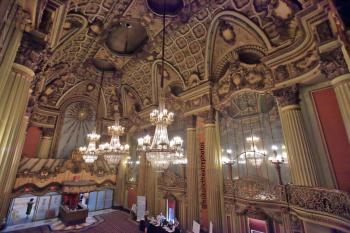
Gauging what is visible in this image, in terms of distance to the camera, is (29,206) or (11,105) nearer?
(11,105)

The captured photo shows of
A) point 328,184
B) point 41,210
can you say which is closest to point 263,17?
point 328,184

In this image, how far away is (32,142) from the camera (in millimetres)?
10523

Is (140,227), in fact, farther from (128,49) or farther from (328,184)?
(128,49)

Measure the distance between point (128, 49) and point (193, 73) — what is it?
3819mm

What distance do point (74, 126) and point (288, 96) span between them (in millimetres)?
13164

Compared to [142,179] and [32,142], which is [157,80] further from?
[32,142]

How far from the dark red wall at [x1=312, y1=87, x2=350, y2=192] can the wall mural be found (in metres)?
13.5

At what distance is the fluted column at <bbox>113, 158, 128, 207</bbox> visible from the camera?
42.1 ft

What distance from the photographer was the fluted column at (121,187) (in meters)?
12.8

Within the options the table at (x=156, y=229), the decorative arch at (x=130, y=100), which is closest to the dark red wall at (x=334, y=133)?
the table at (x=156, y=229)

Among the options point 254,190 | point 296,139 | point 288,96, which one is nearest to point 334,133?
point 296,139

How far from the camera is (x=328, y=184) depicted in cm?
450

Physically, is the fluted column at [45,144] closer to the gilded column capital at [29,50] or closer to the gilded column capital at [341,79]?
the gilded column capital at [29,50]

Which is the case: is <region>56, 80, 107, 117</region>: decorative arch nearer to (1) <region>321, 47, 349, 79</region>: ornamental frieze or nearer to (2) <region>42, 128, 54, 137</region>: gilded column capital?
(2) <region>42, 128, 54, 137</region>: gilded column capital
